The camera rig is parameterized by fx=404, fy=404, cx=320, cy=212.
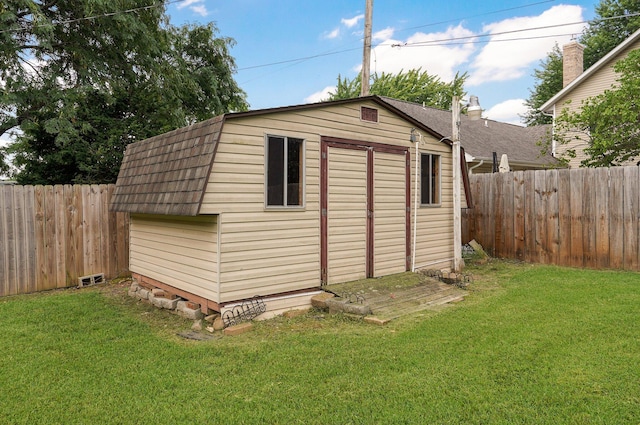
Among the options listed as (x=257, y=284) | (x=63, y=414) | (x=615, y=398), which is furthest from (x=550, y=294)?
(x=63, y=414)

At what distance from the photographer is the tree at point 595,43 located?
23.5 m

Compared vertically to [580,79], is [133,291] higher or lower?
lower

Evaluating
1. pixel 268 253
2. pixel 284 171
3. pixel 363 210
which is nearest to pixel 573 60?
pixel 363 210

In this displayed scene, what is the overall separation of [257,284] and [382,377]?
2332 mm

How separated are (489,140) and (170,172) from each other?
13.3m

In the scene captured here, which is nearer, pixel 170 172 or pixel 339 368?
pixel 339 368

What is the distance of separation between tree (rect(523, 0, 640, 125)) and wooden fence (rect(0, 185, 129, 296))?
24.1 meters

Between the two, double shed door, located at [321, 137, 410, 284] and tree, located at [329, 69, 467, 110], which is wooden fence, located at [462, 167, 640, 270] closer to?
double shed door, located at [321, 137, 410, 284]

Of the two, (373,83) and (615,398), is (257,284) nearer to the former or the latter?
(615,398)

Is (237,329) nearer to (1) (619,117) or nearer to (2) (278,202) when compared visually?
(2) (278,202)

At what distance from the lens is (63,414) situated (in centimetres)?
288

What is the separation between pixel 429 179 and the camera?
7.69m

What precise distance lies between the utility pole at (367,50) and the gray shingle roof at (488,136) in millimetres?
4621

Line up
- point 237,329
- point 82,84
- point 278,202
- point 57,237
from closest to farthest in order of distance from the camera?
point 237,329
point 278,202
point 57,237
point 82,84
